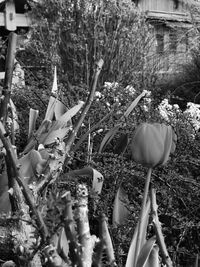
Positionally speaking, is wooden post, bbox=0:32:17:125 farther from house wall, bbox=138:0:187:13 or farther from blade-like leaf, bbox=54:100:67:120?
house wall, bbox=138:0:187:13

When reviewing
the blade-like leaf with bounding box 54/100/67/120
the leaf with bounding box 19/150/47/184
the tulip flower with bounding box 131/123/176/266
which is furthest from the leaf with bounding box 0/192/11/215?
the blade-like leaf with bounding box 54/100/67/120

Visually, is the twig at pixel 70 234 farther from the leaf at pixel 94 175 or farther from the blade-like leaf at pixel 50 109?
the blade-like leaf at pixel 50 109

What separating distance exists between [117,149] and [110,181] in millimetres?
191

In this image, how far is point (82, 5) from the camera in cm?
707

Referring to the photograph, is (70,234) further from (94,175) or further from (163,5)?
(163,5)

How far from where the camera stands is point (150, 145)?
3.67 ft

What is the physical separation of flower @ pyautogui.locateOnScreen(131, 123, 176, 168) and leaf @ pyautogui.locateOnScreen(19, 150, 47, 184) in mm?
512

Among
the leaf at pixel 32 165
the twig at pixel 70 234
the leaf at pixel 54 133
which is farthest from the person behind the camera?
the leaf at pixel 54 133

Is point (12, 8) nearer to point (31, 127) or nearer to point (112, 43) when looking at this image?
point (112, 43)

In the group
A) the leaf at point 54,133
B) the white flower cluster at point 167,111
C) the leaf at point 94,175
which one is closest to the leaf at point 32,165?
the leaf at point 94,175

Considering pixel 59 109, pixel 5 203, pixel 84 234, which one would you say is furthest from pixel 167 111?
pixel 84 234

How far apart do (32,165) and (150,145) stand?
618 mm

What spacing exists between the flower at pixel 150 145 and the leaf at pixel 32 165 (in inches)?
20.2

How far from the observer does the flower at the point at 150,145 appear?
1.12 meters
